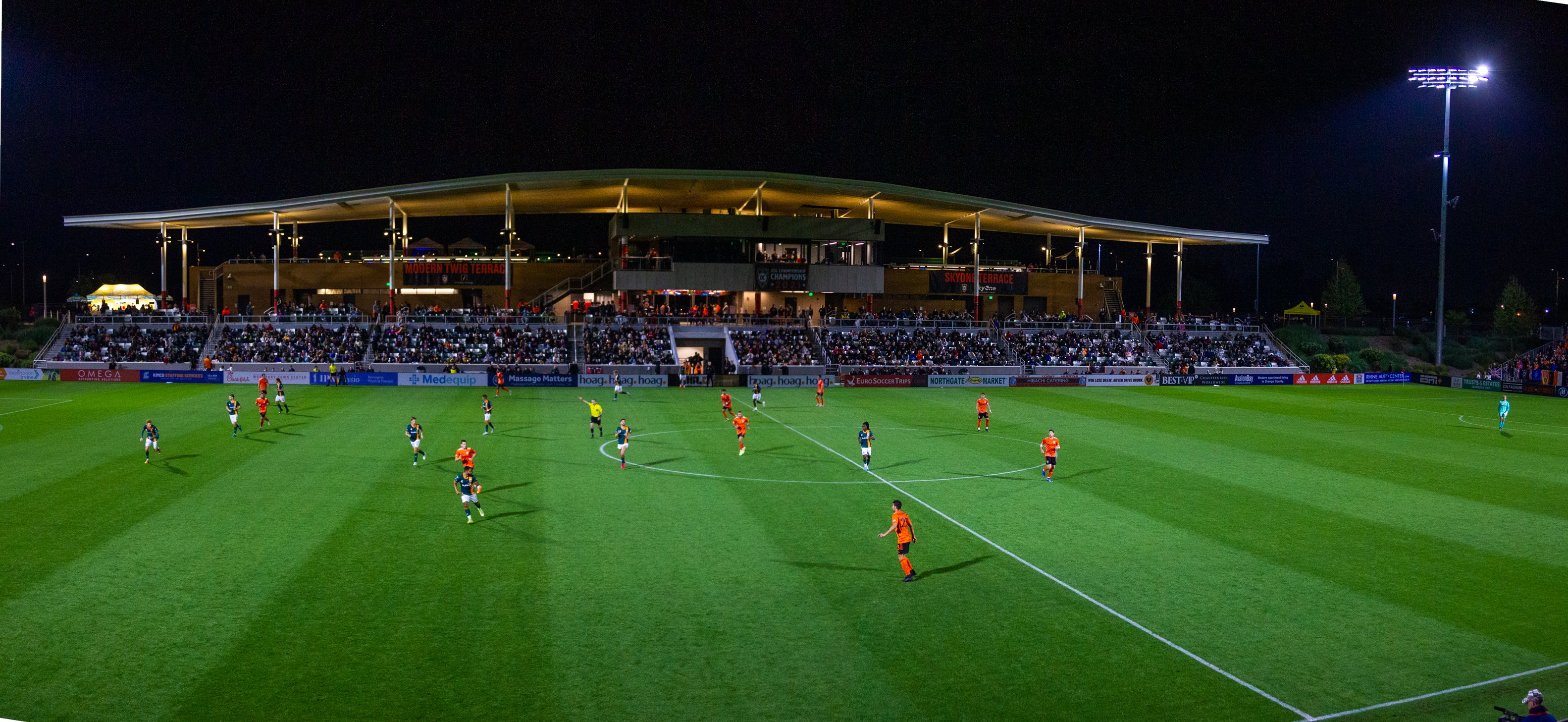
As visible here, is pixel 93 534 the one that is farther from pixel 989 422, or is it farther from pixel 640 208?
pixel 640 208

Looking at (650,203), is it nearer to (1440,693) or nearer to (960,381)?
(960,381)

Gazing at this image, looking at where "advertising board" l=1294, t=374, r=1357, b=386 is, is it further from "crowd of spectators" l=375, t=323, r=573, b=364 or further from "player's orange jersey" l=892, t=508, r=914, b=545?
"player's orange jersey" l=892, t=508, r=914, b=545

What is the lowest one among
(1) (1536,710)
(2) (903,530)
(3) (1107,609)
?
(3) (1107,609)

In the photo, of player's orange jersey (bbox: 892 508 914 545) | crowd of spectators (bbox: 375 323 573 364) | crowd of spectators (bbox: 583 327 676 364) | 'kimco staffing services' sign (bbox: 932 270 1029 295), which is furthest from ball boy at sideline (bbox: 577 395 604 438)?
'kimco staffing services' sign (bbox: 932 270 1029 295)

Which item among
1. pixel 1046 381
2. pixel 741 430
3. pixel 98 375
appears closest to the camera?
pixel 741 430

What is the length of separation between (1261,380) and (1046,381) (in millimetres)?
16283

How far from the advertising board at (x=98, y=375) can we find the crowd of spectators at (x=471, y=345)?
13.1m

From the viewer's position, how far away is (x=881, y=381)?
53.5m

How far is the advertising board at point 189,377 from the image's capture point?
5025 centimetres

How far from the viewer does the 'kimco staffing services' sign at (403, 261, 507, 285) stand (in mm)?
70062

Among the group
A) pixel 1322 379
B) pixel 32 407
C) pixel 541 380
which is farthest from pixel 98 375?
pixel 1322 379

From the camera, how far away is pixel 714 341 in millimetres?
58812

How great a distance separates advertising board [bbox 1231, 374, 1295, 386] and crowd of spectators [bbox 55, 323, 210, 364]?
64687mm

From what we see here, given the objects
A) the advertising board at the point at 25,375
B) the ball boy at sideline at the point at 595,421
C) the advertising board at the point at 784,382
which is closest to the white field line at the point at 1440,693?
the ball boy at sideline at the point at 595,421
